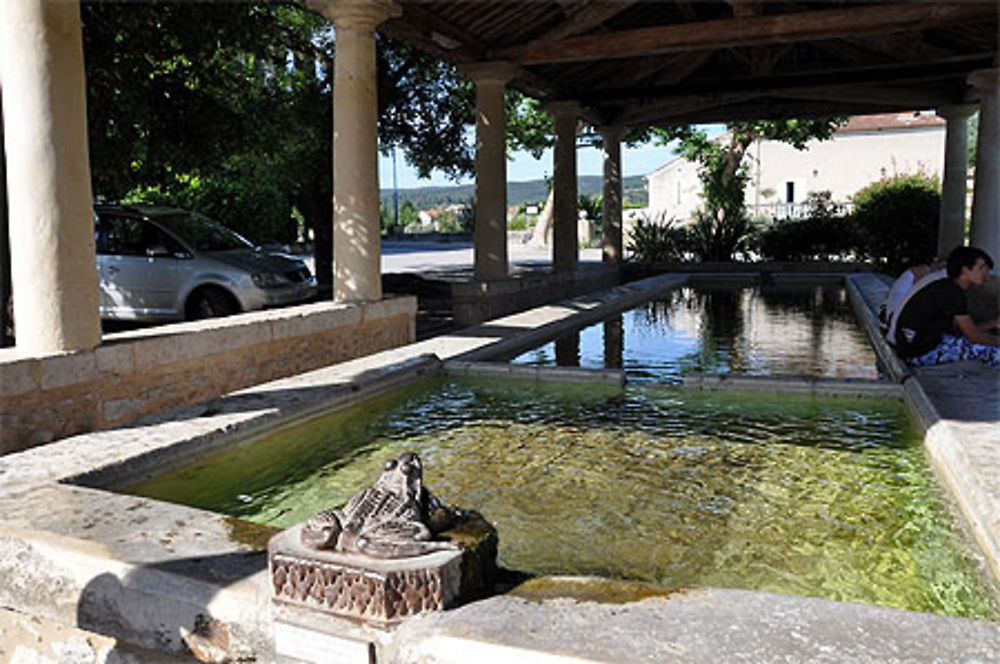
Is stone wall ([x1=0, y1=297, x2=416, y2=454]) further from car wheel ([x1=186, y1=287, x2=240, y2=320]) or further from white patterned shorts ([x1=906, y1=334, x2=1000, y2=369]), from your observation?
white patterned shorts ([x1=906, y1=334, x2=1000, y2=369])

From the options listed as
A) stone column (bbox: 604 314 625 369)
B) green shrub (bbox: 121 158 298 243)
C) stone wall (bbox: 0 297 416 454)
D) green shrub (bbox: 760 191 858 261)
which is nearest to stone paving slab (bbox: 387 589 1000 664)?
stone wall (bbox: 0 297 416 454)

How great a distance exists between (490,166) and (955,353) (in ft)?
22.1

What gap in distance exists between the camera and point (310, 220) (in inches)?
564

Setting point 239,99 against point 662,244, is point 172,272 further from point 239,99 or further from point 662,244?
point 662,244

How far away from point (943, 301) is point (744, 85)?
8.94m

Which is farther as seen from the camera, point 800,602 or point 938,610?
point 938,610

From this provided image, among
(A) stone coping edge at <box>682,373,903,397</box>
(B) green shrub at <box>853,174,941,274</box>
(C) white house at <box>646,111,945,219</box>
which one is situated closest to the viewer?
(A) stone coping edge at <box>682,373,903,397</box>

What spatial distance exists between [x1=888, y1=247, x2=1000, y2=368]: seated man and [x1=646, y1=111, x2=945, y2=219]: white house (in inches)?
1496

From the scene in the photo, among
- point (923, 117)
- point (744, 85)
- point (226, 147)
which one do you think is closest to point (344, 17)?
point (226, 147)

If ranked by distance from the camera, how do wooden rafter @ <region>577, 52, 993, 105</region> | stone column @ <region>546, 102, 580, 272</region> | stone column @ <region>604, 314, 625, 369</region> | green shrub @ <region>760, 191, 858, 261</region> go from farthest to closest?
green shrub @ <region>760, 191, 858, 261</region>
stone column @ <region>546, 102, 580, 272</region>
wooden rafter @ <region>577, 52, 993, 105</region>
stone column @ <region>604, 314, 625, 369</region>

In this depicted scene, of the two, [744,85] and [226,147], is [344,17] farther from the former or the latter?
[744,85]

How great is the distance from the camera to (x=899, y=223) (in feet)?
58.3

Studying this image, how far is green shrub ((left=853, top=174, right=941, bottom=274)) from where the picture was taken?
57.2ft

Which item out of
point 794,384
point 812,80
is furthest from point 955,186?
point 794,384
